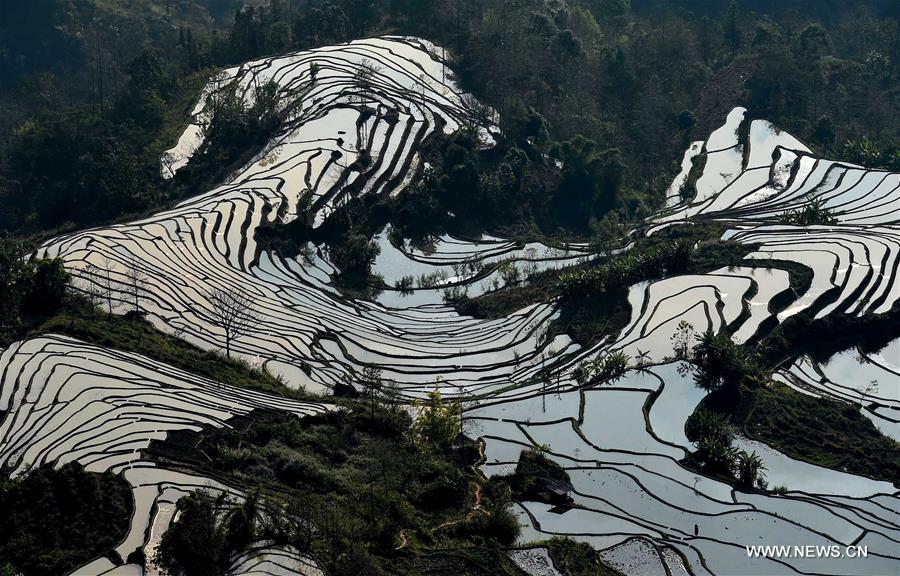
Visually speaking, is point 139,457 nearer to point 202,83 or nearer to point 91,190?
point 91,190

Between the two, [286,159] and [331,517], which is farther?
[286,159]

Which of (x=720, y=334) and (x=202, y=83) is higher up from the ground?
(x=202, y=83)

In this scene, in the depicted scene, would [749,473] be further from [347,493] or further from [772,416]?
[347,493]

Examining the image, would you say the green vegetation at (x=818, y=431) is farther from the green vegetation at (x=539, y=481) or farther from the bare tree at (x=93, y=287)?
the bare tree at (x=93, y=287)

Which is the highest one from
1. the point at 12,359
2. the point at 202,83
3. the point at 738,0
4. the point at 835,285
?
the point at 738,0

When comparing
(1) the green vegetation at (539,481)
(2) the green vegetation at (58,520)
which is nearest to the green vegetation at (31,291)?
(2) the green vegetation at (58,520)

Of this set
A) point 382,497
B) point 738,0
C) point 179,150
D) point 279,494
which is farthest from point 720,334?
point 738,0

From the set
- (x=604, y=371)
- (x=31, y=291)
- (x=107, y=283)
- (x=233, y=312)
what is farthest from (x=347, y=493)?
(x=107, y=283)
